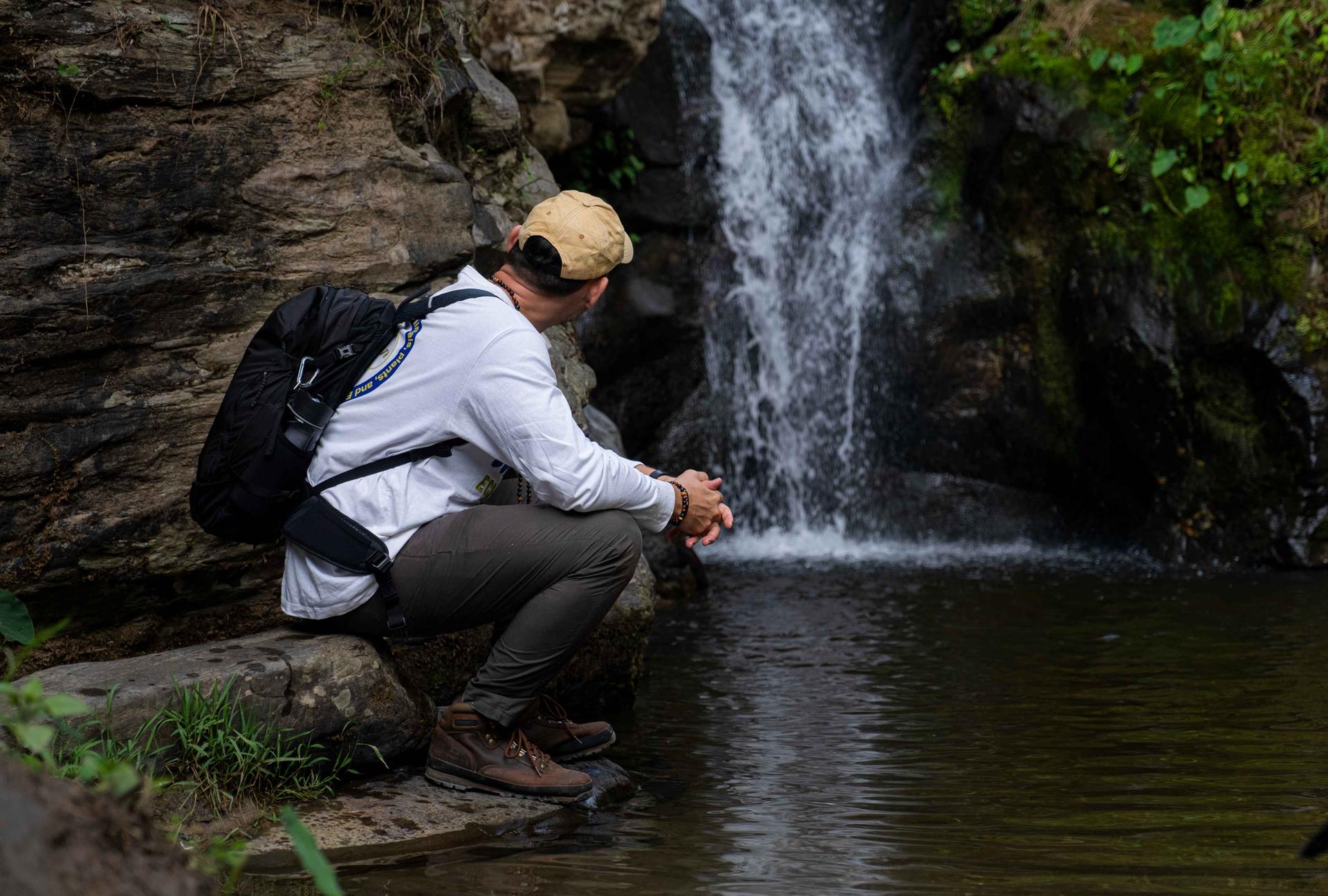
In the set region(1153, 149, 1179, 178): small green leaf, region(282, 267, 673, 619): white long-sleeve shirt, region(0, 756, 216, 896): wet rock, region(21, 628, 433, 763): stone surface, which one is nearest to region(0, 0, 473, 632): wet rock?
region(21, 628, 433, 763): stone surface

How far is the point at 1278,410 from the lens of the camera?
851 cm

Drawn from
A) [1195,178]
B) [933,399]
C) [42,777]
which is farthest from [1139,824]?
[933,399]

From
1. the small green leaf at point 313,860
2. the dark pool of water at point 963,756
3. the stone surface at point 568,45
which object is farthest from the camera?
the stone surface at point 568,45

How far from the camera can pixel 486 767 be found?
143 inches

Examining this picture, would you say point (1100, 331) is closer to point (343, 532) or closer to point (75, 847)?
point (343, 532)

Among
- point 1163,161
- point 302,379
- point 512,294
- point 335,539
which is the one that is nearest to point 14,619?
point 335,539

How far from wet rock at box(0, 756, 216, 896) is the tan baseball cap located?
204cm

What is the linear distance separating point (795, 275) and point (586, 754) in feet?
25.0

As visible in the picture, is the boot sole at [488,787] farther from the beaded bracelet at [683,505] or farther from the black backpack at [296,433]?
the beaded bracelet at [683,505]

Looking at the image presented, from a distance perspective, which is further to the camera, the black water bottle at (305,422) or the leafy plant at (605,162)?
the leafy plant at (605,162)

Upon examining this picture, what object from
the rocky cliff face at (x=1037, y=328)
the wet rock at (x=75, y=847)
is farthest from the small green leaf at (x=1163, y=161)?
the wet rock at (x=75, y=847)

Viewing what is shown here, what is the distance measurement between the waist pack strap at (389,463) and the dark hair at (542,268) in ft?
1.63

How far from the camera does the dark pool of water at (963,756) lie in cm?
306

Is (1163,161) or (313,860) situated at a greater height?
(1163,161)
